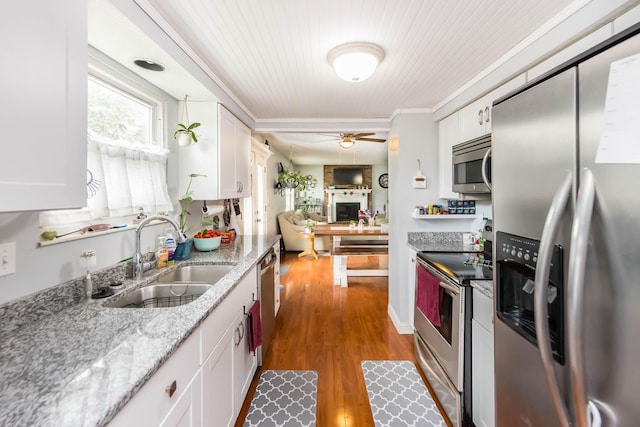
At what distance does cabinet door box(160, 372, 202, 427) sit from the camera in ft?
3.00

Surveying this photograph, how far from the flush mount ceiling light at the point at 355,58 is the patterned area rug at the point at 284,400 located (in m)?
2.20

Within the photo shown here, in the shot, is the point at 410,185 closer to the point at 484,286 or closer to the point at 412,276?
the point at 412,276

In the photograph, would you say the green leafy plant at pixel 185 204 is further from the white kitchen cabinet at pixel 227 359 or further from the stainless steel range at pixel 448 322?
the stainless steel range at pixel 448 322

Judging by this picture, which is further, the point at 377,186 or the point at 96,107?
the point at 377,186

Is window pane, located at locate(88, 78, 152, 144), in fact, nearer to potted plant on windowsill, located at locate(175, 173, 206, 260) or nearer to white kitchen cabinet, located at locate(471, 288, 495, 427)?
potted plant on windowsill, located at locate(175, 173, 206, 260)

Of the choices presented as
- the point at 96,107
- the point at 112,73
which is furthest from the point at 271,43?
the point at 96,107

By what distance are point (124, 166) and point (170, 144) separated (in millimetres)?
585

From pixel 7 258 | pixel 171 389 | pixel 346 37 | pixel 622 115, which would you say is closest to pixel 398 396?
pixel 171 389

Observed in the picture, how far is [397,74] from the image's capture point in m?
2.04

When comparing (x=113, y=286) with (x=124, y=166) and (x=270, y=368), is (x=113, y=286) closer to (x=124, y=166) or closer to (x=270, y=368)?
(x=124, y=166)

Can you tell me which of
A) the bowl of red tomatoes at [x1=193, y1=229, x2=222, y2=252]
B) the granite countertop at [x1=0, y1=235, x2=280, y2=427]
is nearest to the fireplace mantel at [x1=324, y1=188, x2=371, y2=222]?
the bowl of red tomatoes at [x1=193, y1=229, x2=222, y2=252]

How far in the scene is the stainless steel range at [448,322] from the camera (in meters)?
1.61

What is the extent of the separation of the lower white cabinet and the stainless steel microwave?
1.73 metres

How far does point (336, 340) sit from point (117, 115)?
251cm
